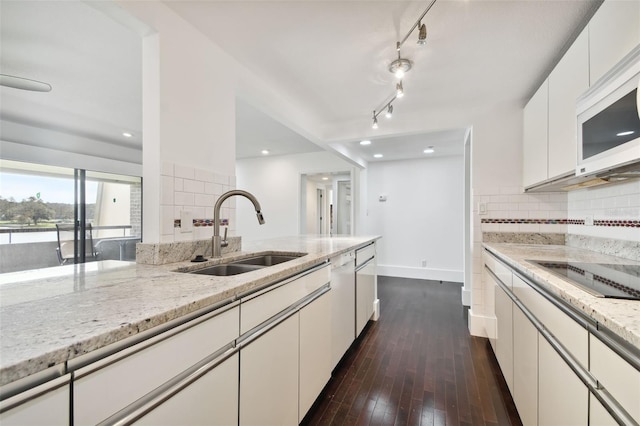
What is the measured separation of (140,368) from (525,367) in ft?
5.44

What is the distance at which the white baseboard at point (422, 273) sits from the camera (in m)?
4.93

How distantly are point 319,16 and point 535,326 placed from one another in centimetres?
191

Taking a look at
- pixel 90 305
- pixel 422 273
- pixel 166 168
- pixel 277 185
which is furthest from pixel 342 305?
pixel 277 185

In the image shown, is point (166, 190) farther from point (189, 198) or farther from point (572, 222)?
point (572, 222)

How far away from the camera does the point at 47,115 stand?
3.37 metres

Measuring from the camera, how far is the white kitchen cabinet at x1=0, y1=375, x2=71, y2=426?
431 millimetres

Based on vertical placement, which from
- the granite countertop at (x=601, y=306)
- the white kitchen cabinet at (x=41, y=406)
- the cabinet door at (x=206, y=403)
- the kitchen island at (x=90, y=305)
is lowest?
the cabinet door at (x=206, y=403)

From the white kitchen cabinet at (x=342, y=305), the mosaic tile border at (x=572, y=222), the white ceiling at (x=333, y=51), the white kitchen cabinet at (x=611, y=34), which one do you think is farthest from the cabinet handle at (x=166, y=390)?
the mosaic tile border at (x=572, y=222)

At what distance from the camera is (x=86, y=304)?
2.36 ft

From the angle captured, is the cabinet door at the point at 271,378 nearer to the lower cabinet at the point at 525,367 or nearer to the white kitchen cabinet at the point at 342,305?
the white kitchen cabinet at the point at 342,305

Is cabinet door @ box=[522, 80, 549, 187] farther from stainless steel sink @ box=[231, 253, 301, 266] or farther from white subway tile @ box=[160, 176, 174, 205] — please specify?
white subway tile @ box=[160, 176, 174, 205]

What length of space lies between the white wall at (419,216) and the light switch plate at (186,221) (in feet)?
14.2

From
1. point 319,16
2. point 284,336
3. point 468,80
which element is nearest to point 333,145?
point 468,80

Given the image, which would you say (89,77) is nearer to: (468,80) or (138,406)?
(138,406)
